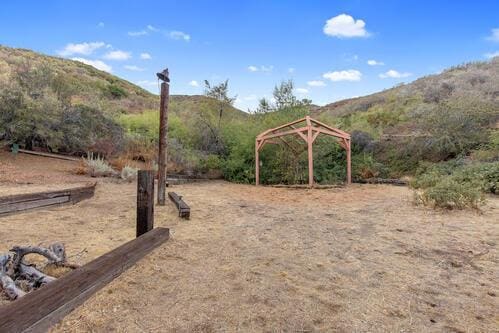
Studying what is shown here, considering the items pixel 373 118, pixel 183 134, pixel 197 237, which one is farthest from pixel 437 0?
pixel 197 237

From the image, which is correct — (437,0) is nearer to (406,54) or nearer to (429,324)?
(406,54)

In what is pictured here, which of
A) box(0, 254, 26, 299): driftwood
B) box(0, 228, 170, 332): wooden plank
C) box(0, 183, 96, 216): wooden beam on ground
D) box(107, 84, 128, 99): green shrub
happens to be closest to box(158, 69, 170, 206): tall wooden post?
box(0, 183, 96, 216): wooden beam on ground

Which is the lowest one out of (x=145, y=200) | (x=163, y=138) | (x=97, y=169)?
(x=145, y=200)

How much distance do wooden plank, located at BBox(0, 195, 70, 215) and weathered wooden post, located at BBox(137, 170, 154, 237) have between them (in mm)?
1965

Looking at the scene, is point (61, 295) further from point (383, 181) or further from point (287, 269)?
point (383, 181)

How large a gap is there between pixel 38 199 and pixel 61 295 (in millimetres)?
3236

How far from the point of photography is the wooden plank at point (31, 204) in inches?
161

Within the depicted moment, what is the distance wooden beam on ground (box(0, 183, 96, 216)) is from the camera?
4105mm

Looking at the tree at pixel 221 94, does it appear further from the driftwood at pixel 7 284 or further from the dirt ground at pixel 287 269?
the driftwood at pixel 7 284

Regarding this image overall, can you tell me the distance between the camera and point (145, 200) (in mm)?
3311

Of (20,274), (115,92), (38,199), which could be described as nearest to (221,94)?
(38,199)

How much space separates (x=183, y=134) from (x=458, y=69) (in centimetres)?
2106

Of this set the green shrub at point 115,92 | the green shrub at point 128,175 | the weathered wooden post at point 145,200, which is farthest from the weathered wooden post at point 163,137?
the green shrub at point 115,92

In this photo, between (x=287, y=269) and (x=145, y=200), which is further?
(x=145, y=200)
